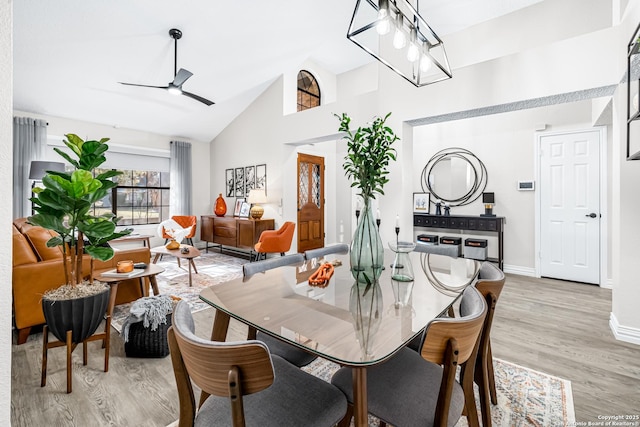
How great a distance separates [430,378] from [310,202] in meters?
5.20

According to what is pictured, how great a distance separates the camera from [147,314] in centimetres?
214

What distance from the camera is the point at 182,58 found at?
4344mm

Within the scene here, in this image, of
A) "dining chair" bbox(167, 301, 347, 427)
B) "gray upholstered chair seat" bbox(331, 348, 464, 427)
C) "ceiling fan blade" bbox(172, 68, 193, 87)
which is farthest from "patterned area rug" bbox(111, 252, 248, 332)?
"ceiling fan blade" bbox(172, 68, 193, 87)

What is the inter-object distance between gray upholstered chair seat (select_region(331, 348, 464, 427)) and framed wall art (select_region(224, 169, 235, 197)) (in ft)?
18.8

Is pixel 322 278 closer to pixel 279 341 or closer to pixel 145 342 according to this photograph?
pixel 279 341

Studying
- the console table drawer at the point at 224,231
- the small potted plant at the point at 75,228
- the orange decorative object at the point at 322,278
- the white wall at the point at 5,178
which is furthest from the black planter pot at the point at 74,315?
the console table drawer at the point at 224,231

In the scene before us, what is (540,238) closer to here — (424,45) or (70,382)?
(424,45)

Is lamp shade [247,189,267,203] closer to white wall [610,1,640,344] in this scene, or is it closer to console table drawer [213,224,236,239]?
console table drawer [213,224,236,239]

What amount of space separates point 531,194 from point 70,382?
17.5 feet

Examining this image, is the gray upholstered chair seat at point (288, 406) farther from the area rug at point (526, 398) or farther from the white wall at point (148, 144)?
the white wall at point (148, 144)

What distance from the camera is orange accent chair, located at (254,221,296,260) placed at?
15.8ft

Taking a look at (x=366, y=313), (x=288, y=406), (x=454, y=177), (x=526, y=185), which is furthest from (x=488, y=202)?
(x=288, y=406)

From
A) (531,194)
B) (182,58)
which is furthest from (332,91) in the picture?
(531,194)

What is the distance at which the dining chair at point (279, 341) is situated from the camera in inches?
56.6
